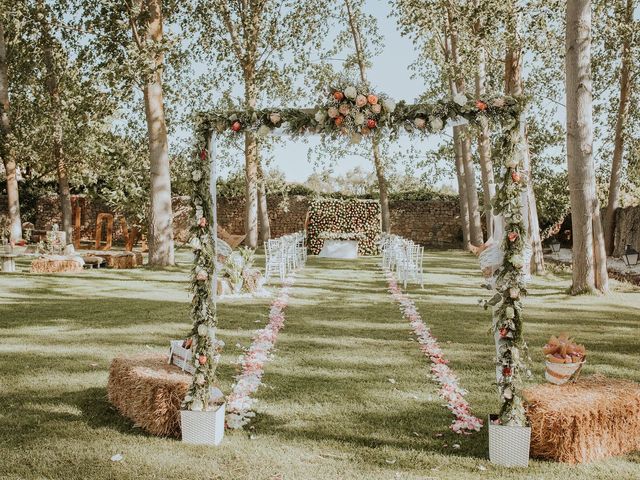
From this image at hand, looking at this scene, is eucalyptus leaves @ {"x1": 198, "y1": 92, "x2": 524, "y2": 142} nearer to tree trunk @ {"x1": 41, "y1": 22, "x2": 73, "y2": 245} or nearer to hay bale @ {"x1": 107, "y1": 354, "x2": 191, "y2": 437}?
hay bale @ {"x1": 107, "y1": 354, "x2": 191, "y2": 437}

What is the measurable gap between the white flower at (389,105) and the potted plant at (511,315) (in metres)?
0.80

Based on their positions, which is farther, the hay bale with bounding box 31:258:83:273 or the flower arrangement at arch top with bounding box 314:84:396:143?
the hay bale with bounding box 31:258:83:273

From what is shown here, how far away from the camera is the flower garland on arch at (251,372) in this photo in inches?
191

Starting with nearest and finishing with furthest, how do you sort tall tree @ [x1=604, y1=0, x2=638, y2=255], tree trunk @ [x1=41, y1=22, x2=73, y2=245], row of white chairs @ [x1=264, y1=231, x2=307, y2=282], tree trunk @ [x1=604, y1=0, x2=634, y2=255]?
row of white chairs @ [x1=264, y1=231, x2=307, y2=282], tall tree @ [x1=604, y1=0, x2=638, y2=255], tree trunk @ [x1=604, y1=0, x2=634, y2=255], tree trunk @ [x1=41, y1=22, x2=73, y2=245]

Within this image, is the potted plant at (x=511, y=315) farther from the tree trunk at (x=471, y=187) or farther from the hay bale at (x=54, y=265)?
the tree trunk at (x=471, y=187)

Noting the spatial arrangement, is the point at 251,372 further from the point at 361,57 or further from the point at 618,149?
the point at 361,57

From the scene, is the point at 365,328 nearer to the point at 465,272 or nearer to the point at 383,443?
the point at 383,443

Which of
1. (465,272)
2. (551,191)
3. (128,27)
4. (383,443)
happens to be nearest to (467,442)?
(383,443)

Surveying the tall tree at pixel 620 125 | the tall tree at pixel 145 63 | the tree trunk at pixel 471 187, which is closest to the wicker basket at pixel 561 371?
the tall tree at pixel 145 63

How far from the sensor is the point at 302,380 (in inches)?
227

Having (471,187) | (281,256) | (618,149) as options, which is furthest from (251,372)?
(618,149)

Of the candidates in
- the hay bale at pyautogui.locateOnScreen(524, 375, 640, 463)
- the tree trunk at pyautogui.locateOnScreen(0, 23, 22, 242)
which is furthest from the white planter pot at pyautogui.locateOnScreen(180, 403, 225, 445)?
the tree trunk at pyautogui.locateOnScreen(0, 23, 22, 242)

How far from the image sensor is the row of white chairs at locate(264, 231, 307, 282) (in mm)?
12875

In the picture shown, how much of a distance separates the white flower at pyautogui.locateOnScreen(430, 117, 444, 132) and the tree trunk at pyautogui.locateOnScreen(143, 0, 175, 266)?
479 inches
